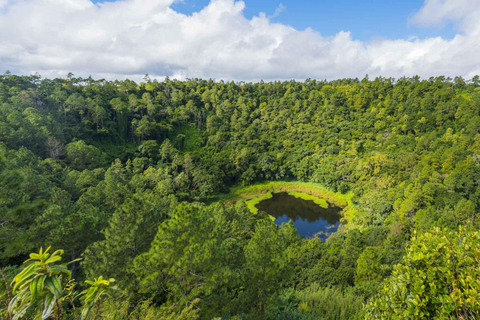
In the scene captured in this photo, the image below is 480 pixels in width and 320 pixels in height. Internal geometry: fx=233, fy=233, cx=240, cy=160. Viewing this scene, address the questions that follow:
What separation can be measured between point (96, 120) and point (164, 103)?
25.7 m

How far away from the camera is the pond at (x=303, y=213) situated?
40281mm

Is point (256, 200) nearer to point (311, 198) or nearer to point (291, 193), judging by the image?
point (291, 193)

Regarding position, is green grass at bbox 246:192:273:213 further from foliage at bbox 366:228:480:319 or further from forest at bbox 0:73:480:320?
foliage at bbox 366:228:480:319

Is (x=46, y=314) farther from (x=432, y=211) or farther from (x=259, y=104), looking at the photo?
(x=259, y=104)

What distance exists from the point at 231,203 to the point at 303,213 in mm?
14998

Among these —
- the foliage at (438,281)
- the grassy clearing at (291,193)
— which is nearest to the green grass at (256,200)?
the grassy clearing at (291,193)

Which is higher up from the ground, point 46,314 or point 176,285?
point 46,314

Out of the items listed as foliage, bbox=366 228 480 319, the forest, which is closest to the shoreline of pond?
the forest

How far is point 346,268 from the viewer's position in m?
19.6

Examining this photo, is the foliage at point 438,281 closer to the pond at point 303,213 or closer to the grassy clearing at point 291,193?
the pond at point 303,213

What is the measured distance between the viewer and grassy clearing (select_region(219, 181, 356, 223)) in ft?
161

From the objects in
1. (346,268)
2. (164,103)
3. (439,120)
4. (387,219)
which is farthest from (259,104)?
(346,268)

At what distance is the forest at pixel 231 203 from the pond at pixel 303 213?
3974 mm

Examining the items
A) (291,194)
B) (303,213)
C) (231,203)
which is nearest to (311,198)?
(291,194)
